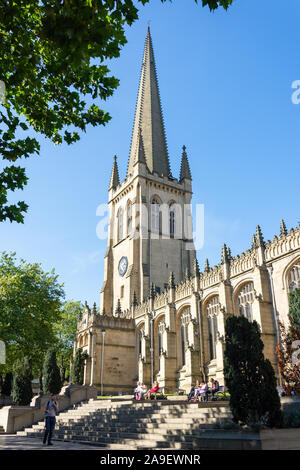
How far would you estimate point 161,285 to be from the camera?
47375mm

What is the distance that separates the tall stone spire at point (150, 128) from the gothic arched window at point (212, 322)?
2723 centimetres

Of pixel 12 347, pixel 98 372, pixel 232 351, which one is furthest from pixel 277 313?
pixel 12 347

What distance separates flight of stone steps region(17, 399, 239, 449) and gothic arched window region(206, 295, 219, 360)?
11658 mm

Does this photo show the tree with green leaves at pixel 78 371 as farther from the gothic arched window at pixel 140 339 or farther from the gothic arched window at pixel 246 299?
the gothic arched window at pixel 246 299

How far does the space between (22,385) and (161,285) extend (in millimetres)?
24681

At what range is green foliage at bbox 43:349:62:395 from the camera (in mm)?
26359

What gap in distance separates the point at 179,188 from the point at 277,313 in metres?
33.0

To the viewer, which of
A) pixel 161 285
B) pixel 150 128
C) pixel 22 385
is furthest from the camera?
pixel 150 128

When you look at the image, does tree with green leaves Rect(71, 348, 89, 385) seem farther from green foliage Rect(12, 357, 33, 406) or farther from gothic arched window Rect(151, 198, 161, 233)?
gothic arched window Rect(151, 198, 161, 233)

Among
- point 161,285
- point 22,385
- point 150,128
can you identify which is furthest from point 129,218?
point 22,385

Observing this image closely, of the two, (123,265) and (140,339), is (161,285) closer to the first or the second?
(123,265)

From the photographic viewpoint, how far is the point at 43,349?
3541cm

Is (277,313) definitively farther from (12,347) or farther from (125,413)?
(12,347)

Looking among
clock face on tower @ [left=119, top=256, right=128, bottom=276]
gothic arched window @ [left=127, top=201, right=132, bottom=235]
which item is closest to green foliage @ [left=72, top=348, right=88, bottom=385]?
clock face on tower @ [left=119, top=256, right=128, bottom=276]
